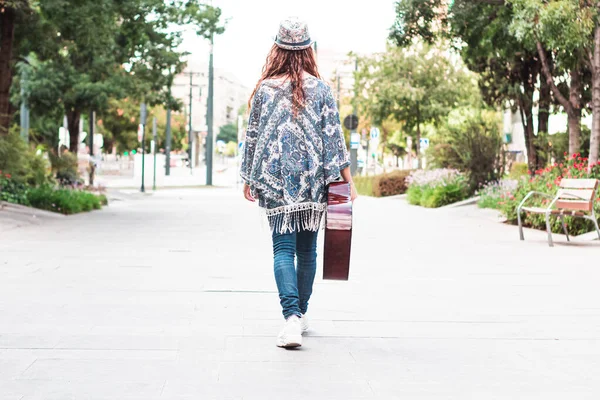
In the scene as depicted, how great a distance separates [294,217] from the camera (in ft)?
19.6

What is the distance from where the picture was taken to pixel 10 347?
579 centimetres

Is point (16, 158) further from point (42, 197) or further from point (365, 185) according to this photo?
point (365, 185)

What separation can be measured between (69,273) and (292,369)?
4.74 meters

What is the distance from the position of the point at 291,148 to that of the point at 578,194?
900 centimetres

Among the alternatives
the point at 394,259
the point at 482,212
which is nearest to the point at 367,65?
Result: the point at 482,212

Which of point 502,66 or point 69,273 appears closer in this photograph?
point 69,273

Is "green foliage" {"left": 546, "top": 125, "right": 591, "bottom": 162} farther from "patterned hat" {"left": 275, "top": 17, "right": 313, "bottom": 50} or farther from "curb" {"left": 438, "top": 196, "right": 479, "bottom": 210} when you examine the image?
"patterned hat" {"left": 275, "top": 17, "right": 313, "bottom": 50}

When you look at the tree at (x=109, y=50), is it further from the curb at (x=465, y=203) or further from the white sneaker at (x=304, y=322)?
the white sneaker at (x=304, y=322)

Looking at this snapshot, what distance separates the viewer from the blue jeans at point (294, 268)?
5930mm

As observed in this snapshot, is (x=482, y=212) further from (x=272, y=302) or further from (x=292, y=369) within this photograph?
(x=292, y=369)

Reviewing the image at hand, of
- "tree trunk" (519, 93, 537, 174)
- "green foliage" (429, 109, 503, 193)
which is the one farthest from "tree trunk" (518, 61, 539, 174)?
"green foliage" (429, 109, 503, 193)

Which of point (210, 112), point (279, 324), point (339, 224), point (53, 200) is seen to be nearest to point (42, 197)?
point (53, 200)

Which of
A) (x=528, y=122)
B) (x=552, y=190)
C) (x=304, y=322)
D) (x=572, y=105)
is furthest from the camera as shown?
(x=528, y=122)

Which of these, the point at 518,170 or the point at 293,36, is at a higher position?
the point at 293,36
